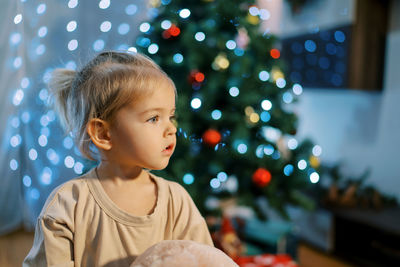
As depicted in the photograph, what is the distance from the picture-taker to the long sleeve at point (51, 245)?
0.71 metres

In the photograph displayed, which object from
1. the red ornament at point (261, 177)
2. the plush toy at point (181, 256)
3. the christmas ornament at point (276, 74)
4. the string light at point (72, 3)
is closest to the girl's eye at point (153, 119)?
the plush toy at point (181, 256)

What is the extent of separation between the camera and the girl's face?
0.73m

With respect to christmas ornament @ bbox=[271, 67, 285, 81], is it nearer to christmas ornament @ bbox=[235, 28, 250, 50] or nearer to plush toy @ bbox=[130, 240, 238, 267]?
christmas ornament @ bbox=[235, 28, 250, 50]

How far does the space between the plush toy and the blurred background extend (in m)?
0.41

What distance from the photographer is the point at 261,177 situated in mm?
1741

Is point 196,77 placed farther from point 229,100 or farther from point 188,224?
point 188,224

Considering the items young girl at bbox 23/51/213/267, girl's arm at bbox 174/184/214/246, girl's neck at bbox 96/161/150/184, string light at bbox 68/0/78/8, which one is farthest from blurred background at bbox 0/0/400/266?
girl's arm at bbox 174/184/214/246

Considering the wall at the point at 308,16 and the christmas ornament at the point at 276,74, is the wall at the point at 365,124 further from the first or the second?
the christmas ornament at the point at 276,74

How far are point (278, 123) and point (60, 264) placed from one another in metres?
1.29

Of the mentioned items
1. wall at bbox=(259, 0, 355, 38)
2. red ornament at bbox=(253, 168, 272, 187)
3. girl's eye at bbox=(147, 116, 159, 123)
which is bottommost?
red ornament at bbox=(253, 168, 272, 187)

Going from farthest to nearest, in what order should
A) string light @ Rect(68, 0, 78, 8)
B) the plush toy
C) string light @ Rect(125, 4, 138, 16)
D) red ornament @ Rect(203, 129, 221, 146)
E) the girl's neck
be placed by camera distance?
red ornament @ Rect(203, 129, 221, 146)
string light @ Rect(125, 4, 138, 16)
string light @ Rect(68, 0, 78, 8)
the girl's neck
the plush toy

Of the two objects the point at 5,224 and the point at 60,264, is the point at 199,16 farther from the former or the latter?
the point at 60,264

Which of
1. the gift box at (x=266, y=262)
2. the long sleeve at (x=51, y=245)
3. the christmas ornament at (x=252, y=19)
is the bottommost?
the gift box at (x=266, y=262)

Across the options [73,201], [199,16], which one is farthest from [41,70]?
[199,16]
